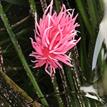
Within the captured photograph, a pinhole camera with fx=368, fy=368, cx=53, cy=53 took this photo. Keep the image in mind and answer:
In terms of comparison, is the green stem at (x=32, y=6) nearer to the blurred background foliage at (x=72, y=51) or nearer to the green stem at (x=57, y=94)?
the blurred background foliage at (x=72, y=51)

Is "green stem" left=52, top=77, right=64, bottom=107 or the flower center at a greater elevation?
the flower center

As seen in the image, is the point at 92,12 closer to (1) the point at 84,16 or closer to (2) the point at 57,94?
(1) the point at 84,16

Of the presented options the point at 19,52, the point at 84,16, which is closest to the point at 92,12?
the point at 84,16

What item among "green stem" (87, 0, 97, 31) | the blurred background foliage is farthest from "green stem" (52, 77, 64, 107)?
"green stem" (87, 0, 97, 31)

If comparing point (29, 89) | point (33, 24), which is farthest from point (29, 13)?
point (29, 89)

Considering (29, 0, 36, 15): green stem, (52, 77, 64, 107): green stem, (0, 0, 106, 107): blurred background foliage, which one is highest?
(29, 0, 36, 15): green stem

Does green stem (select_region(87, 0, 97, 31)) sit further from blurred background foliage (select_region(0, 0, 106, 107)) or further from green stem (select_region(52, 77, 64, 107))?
green stem (select_region(52, 77, 64, 107))
